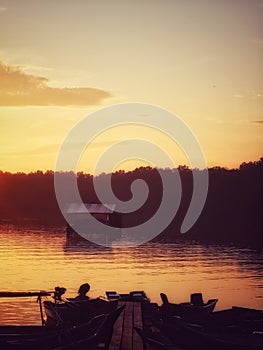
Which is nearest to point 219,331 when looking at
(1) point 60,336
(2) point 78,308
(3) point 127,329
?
(3) point 127,329

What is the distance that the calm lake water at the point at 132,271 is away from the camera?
4934cm

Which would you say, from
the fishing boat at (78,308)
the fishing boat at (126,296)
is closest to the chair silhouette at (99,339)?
the fishing boat at (78,308)

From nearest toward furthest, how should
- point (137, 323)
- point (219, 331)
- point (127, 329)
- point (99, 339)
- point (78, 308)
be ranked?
point (99, 339) → point (219, 331) → point (127, 329) → point (137, 323) → point (78, 308)

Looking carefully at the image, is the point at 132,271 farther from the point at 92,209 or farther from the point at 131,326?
the point at 92,209

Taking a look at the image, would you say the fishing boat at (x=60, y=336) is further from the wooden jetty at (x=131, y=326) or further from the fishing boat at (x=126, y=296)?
the fishing boat at (x=126, y=296)

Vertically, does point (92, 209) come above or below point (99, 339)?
above

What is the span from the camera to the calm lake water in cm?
4934

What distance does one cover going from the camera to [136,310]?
30656mm

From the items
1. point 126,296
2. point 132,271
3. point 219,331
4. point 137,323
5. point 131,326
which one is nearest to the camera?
point 219,331

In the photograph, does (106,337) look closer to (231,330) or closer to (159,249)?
(231,330)

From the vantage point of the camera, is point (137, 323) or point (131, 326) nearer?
point (131, 326)

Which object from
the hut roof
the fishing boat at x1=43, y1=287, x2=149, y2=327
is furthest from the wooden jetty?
the hut roof

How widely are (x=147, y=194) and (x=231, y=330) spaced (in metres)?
162

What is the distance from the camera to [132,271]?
6550 centimetres
